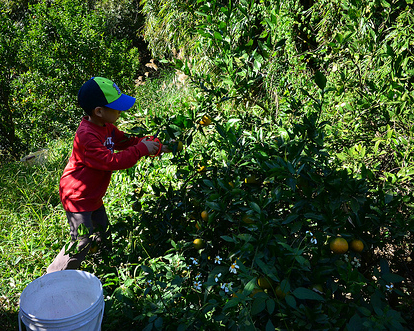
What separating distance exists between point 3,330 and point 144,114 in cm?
145

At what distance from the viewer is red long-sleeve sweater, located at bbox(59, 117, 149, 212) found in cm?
202

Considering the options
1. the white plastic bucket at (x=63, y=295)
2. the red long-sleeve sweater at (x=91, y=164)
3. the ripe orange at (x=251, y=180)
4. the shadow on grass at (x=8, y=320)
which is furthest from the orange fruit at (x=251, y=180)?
the shadow on grass at (x=8, y=320)

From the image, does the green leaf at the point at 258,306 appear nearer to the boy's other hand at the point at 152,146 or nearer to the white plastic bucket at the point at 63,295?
the white plastic bucket at the point at 63,295

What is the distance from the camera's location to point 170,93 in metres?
7.43

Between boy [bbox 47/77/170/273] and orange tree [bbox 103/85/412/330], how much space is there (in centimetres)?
28

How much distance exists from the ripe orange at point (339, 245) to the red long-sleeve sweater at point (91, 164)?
105 centimetres

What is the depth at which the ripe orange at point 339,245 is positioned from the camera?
1414 millimetres

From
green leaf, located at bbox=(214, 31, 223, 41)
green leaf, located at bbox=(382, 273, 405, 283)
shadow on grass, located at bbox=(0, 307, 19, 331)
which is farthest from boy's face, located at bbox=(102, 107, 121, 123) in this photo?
green leaf, located at bbox=(382, 273, 405, 283)

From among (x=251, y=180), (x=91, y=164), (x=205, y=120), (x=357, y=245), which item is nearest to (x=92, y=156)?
(x=91, y=164)

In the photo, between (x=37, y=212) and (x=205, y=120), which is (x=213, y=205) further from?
(x=37, y=212)

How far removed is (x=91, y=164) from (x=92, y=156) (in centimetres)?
6

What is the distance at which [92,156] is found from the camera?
2.06m

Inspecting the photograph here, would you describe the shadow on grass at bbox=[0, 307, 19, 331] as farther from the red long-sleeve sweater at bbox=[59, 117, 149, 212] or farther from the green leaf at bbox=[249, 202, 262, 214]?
the green leaf at bbox=[249, 202, 262, 214]

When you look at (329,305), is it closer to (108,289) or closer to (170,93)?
(108,289)
